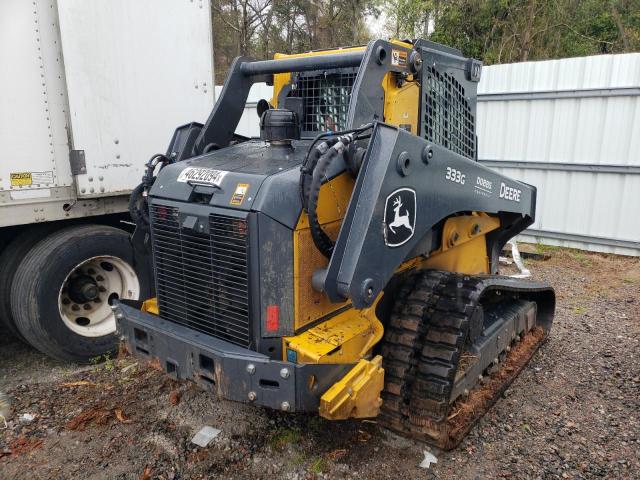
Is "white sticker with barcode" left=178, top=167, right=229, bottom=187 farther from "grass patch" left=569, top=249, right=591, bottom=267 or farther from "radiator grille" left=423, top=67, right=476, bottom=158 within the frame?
"grass patch" left=569, top=249, right=591, bottom=267

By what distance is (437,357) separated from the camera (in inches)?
119

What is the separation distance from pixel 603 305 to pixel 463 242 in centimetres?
285

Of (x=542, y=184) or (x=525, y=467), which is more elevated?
(x=542, y=184)

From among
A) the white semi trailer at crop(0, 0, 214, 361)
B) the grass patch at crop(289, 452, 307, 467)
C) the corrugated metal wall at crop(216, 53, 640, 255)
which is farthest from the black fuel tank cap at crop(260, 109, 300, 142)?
the corrugated metal wall at crop(216, 53, 640, 255)

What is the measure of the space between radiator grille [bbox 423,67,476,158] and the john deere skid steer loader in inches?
0.8

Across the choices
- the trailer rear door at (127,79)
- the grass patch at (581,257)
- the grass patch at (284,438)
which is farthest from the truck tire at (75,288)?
the grass patch at (581,257)

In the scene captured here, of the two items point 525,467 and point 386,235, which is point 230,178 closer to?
point 386,235

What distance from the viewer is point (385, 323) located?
330 cm

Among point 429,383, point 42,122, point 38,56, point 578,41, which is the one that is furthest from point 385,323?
point 578,41

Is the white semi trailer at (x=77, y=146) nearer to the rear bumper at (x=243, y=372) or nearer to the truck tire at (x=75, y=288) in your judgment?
the truck tire at (x=75, y=288)

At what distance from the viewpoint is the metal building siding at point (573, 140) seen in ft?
24.5

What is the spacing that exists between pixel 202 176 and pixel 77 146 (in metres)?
1.83

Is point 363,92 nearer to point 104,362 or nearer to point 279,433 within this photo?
point 279,433

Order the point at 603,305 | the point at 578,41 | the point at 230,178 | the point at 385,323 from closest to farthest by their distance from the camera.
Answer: the point at 230,178
the point at 385,323
the point at 603,305
the point at 578,41
